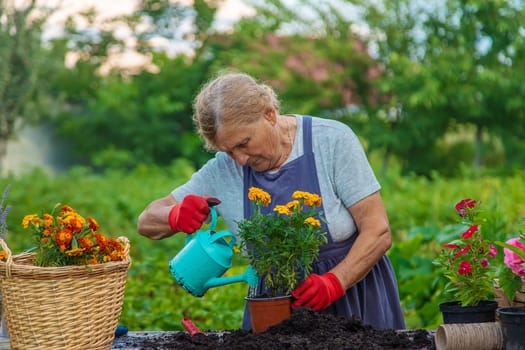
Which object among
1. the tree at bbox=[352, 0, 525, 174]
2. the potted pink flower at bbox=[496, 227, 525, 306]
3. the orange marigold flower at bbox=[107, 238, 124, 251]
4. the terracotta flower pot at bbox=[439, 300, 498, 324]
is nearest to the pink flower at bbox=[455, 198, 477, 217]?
the potted pink flower at bbox=[496, 227, 525, 306]

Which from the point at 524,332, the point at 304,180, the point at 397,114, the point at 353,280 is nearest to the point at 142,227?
the point at 304,180

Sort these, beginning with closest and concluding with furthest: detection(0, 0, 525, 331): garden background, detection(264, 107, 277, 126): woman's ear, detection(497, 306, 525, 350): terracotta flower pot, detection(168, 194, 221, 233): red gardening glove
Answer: detection(497, 306, 525, 350): terracotta flower pot → detection(168, 194, 221, 233): red gardening glove → detection(264, 107, 277, 126): woman's ear → detection(0, 0, 525, 331): garden background

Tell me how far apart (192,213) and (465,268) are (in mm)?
806

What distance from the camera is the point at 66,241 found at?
1.89 meters

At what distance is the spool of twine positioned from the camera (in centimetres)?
191

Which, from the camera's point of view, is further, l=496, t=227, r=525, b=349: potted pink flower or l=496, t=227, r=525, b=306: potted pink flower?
l=496, t=227, r=525, b=306: potted pink flower

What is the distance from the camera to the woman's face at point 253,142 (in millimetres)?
2373

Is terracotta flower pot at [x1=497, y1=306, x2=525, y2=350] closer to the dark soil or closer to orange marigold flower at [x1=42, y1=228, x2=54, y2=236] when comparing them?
the dark soil

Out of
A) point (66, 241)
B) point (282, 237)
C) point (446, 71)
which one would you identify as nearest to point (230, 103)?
point (282, 237)

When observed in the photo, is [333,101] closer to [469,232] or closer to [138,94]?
[138,94]

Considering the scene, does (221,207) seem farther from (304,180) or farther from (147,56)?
(147,56)

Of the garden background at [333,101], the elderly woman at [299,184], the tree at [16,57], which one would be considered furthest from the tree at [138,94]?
the elderly woman at [299,184]

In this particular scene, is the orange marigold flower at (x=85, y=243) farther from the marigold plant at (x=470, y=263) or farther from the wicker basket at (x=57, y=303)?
the marigold plant at (x=470, y=263)

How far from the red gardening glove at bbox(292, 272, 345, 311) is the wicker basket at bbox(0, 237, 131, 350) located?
52 cm
